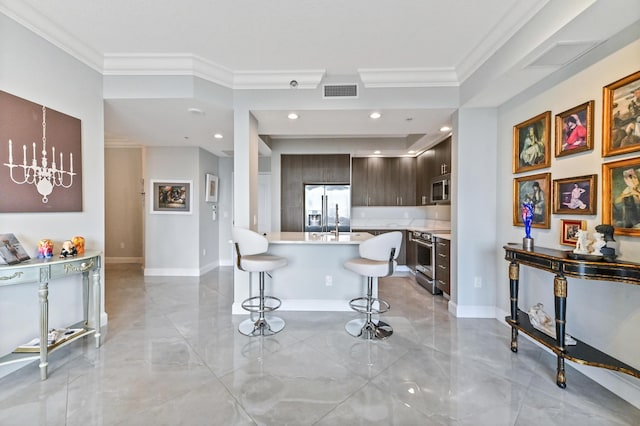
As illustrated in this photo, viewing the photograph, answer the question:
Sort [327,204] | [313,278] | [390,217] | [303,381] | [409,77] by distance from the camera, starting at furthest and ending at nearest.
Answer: [390,217]
[327,204]
[313,278]
[409,77]
[303,381]

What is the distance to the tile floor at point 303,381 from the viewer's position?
173 centimetres

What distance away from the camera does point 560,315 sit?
1991 millimetres

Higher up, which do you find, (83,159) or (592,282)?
(83,159)

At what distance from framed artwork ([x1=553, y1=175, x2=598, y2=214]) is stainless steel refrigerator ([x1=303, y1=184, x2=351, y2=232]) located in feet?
12.0

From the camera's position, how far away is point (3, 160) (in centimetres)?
214

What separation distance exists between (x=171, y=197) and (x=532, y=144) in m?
5.68

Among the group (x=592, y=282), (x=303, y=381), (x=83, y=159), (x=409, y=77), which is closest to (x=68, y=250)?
(x=83, y=159)

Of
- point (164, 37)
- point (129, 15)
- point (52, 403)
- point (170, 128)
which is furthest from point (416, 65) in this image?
point (52, 403)

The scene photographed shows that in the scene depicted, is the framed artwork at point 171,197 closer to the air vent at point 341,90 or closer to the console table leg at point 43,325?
the console table leg at point 43,325

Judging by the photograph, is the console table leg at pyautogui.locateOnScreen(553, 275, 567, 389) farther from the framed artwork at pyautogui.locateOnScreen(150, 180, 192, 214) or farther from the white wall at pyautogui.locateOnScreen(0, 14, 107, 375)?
the framed artwork at pyautogui.locateOnScreen(150, 180, 192, 214)

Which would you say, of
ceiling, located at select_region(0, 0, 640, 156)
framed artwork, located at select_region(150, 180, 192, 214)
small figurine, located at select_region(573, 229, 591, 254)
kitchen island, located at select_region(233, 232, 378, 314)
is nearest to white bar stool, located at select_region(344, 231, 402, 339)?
kitchen island, located at select_region(233, 232, 378, 314)

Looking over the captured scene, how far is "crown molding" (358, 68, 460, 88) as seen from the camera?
3195 mm

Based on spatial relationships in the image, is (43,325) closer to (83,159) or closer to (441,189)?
(83,159)

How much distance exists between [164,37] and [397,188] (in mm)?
4828
